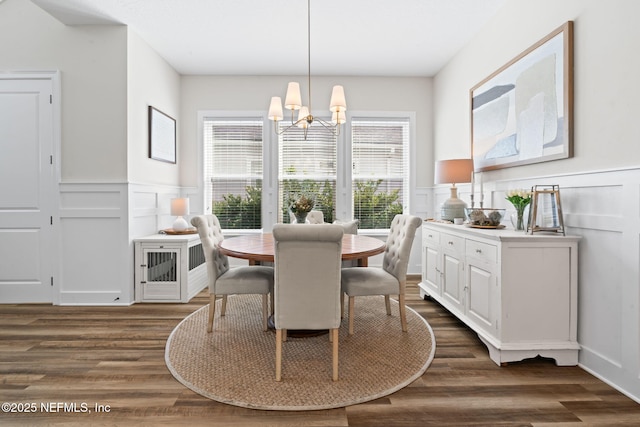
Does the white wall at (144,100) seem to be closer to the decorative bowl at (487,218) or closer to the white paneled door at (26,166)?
the white paneled door at (26,166)

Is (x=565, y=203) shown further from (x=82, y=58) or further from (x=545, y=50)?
(x=82, y=58)

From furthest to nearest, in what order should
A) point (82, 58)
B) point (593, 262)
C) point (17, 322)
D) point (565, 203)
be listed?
point (82, 58) < point (17, 322) < point (565, 203) < point (593, 262)

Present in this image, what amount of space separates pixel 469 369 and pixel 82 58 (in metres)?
4.46

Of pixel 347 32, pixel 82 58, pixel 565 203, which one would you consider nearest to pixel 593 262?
pixel 565 203

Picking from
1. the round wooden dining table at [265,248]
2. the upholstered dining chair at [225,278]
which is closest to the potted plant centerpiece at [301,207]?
the round wooden dining table at [265,248]

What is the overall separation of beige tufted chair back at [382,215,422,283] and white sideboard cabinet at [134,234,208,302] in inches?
85.0

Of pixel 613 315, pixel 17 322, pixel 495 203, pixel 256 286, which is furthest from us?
pixel 495 203

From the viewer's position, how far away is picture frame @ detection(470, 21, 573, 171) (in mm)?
2449

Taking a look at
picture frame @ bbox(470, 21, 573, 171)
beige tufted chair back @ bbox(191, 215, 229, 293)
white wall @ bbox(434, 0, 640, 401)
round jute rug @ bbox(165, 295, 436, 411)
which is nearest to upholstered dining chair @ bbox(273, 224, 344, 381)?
round jute rug @ bbox(165, 295, 436, 411)

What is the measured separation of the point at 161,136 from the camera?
14.4 feet

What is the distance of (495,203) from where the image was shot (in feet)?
11.2

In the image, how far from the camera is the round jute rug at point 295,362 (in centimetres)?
199

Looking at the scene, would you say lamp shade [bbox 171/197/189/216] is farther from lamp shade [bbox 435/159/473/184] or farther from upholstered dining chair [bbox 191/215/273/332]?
lamp shade [bbox 435/159/473/184]

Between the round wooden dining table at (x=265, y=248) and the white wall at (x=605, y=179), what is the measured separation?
134 centimetres
